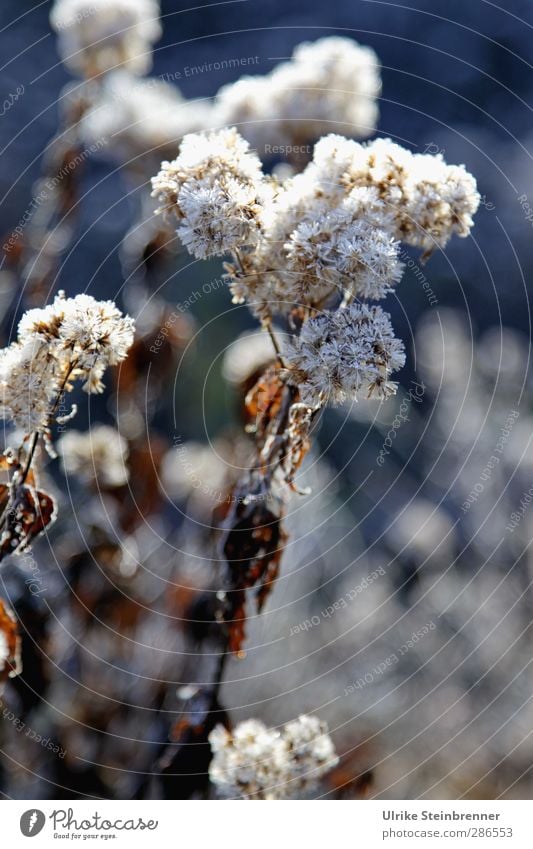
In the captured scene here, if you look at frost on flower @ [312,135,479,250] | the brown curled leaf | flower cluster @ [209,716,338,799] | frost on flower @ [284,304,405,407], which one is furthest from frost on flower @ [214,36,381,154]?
flower cluster @ [209,716,338,799]

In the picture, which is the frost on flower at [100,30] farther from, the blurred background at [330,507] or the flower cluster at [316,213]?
the flower cluster at [316,213]

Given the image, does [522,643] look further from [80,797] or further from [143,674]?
[80,797]

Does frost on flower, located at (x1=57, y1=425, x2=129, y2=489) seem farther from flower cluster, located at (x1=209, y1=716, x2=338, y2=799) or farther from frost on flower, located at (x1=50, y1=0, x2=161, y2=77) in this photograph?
frost on flower, located at (x1=50, y1=0, x2=161, y2=77)

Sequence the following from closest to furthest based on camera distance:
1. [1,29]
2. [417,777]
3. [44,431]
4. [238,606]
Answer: [44,431]
[238,606]
[417,777]
[1,29]

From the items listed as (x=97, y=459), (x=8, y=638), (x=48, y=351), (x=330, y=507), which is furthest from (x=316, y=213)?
(x=330, y=507)

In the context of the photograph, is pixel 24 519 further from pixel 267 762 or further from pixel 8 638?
pixel 267 762
